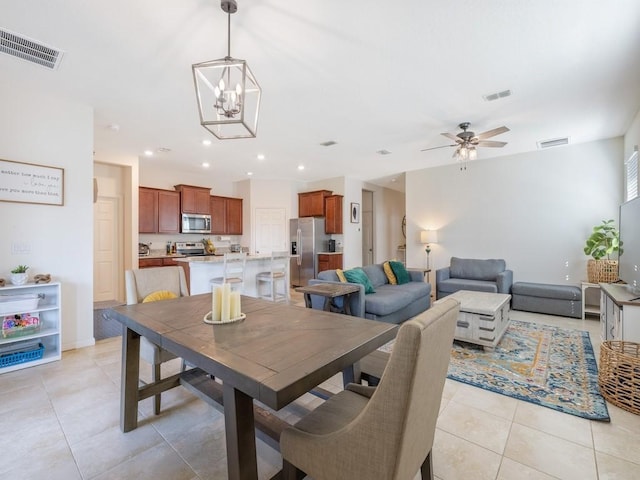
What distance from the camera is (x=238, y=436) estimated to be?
111cm

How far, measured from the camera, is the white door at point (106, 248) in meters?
5.33

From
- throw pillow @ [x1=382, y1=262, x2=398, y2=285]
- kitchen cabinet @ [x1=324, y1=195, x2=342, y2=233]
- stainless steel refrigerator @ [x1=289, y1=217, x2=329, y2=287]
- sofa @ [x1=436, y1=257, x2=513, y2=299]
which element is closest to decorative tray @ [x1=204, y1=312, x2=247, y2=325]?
throw pillow @ [x1=382, y1=262, x2=398, y2=285]

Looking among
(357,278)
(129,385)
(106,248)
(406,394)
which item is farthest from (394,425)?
(106,248)

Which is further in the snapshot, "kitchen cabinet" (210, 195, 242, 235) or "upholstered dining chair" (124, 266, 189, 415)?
"kitchen cabinet" (210, 195, 242, 235)

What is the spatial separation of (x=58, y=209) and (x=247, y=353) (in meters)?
3.31

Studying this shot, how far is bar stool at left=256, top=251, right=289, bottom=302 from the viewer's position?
5012 millimetres

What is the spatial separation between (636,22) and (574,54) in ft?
1.26

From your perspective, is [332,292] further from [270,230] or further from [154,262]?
[270,230]

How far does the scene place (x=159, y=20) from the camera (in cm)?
205

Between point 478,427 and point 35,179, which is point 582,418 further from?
point 35,179

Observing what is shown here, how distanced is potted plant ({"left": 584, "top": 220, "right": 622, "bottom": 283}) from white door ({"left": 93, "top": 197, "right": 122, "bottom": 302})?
320 inches

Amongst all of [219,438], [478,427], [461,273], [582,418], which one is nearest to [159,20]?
[219,438]

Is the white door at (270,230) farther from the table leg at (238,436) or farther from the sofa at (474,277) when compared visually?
the table leg at (238,436)

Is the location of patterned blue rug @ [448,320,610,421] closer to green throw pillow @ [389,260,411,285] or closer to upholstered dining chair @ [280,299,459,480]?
green throw pillow @ [389,260,411,285]
